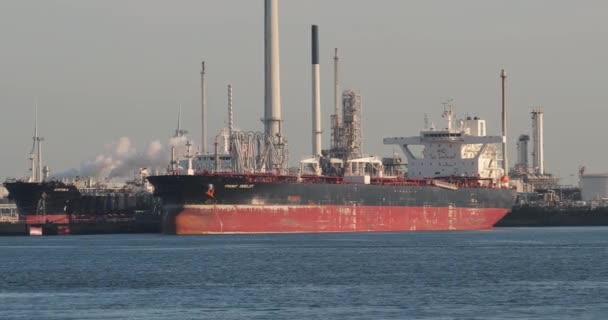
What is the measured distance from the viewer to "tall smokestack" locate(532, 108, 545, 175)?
138625mm

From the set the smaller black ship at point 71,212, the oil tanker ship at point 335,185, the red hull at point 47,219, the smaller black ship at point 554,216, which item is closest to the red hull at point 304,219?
the oil tanker ship at point 335,185

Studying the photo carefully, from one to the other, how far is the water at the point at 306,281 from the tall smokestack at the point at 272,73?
23872 millimetres

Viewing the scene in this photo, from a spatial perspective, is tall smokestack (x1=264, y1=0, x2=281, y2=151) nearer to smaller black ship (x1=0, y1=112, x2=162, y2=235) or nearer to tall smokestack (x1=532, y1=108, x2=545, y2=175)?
smaller black ship (x1=0, y1=112, x2=162, y2=235)

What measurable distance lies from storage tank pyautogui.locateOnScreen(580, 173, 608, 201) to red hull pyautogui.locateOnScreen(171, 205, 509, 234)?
147 ft

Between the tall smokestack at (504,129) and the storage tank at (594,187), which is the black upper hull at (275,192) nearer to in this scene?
the tall smokestack at (504,129)

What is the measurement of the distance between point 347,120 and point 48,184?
24.0 meters

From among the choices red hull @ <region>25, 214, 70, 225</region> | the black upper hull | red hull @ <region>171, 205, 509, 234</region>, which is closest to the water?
the black upper hull

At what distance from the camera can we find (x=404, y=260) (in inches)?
2079

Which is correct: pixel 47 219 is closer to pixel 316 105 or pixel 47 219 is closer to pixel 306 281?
pixel 316 105

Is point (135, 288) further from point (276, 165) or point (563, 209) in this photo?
point (563, 209)

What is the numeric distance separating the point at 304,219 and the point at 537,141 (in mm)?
66255

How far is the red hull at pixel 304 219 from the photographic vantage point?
75.4 meters

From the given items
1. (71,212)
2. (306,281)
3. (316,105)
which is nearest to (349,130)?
(316,105)

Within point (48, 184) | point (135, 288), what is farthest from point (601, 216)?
point (135, 288)
